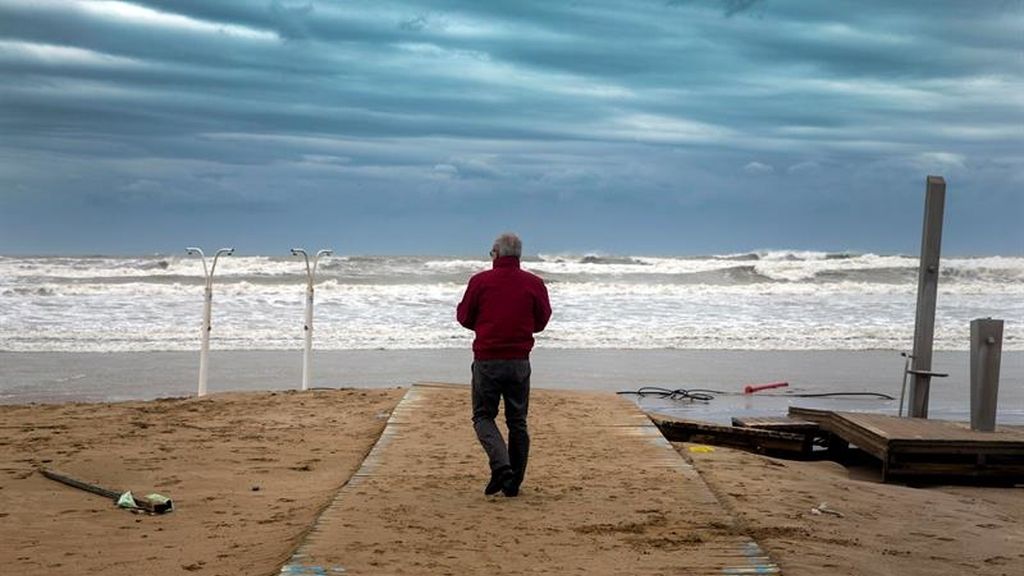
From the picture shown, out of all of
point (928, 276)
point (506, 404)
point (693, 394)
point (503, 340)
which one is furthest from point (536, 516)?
point (693, 394)

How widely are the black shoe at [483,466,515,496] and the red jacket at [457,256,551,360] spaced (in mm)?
749

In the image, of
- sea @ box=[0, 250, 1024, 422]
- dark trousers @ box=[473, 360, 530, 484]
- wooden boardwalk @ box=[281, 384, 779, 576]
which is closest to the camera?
wooden boardwalk @ box=[281, 384, 779, 576]

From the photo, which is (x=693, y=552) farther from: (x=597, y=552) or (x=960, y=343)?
(x=960, y=343)

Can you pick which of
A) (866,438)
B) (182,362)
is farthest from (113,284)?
(866,438)

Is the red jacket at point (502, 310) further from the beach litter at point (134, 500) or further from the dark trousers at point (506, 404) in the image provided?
the beach litter at point (134, 500)

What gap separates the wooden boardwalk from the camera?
5941 mm

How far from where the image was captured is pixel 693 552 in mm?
6164

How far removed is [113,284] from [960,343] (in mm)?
27101

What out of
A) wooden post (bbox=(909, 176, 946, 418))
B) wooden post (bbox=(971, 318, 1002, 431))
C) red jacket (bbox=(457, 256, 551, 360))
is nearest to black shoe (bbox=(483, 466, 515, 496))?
red jacket (bbox=(457, 256, 551, 360))

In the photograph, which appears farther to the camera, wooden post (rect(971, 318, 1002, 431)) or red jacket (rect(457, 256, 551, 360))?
wooden post (rect(971, 318, 1002, 431))

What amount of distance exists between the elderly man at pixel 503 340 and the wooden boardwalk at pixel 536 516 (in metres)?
0.26

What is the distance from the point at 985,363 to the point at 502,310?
17.6 ft

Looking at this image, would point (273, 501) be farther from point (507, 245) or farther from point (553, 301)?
point (553, 301)

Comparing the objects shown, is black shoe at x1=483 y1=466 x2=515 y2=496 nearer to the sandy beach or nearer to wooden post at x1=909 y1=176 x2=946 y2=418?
the sandy beach
